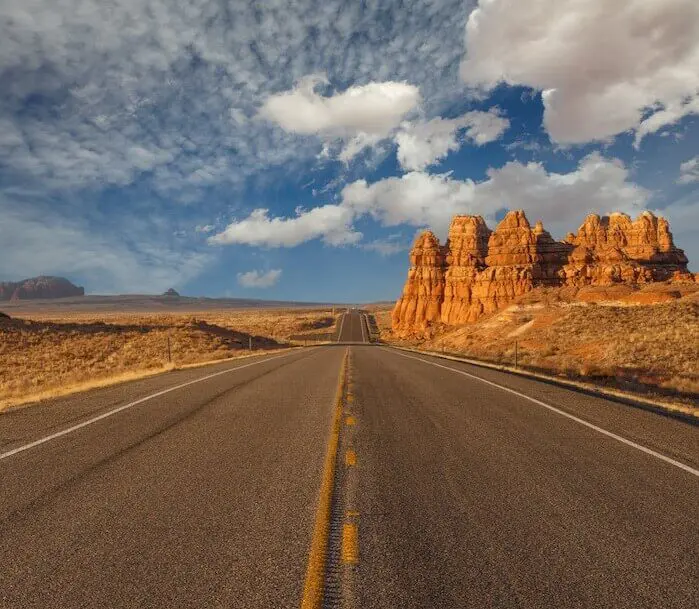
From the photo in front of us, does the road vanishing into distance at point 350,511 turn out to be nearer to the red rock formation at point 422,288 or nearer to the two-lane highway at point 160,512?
the two-lane highway at point 160,512

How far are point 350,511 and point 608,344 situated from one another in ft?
80.2

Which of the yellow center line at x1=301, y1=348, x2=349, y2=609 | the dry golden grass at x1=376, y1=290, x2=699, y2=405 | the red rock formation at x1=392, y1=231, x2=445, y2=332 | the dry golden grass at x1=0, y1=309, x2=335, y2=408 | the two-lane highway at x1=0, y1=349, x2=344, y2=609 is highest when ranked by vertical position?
the red rock formation at x1=392, y1=231, x2=445, y2=332

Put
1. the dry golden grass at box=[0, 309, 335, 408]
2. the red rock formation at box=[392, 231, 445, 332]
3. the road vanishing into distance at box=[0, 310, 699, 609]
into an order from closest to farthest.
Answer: the road vanishing into distance at box=[0, 310, 699, 609] → the dry golden grass at box=[0, 309, 335, 408] → the red rock formation at box=[392, 231, 445, 332]

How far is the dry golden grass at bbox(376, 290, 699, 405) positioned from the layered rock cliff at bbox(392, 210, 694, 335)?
30.5 metres

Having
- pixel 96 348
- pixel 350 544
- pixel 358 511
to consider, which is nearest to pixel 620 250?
pixel 96 348

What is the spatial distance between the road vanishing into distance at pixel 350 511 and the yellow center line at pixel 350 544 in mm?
17

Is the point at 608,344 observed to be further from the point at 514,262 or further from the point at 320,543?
the point at 514,262

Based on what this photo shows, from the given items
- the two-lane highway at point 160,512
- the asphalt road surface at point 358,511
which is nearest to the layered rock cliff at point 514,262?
the asphalt road surface at point 358,511

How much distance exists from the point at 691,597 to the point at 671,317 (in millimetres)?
28906

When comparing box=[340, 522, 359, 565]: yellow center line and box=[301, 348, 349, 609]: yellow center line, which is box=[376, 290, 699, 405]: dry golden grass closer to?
box=[301, 348, 349, 609]: yellow center line

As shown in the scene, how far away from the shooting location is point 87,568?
3.72 m

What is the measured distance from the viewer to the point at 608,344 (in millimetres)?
25172

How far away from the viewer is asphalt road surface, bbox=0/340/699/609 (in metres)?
3.44

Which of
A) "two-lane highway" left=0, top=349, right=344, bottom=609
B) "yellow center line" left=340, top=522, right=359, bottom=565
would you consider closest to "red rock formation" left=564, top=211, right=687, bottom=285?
"two-lane highway" left=0, top=349, right=344, bottom=609
